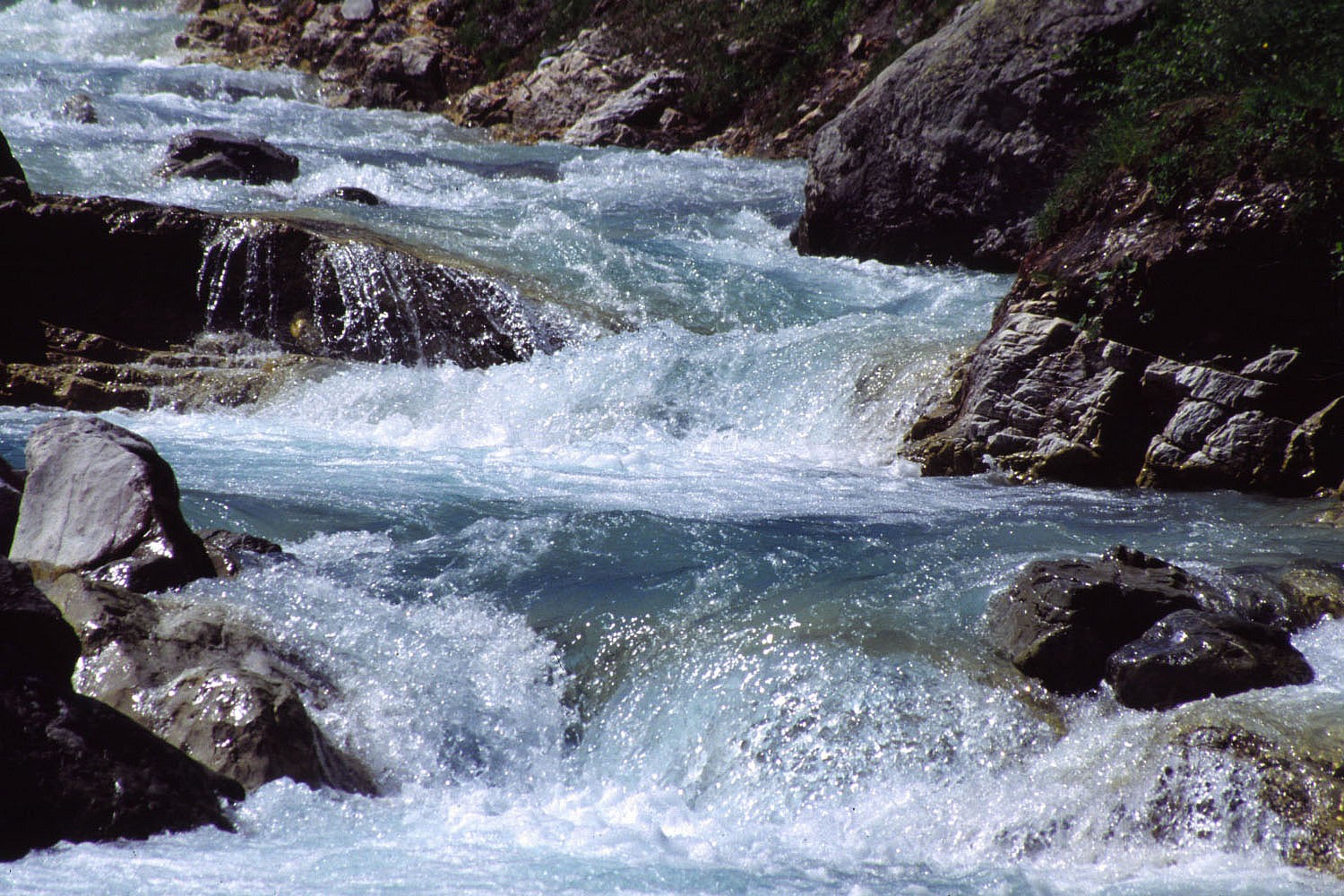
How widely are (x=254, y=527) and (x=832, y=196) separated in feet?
25.1

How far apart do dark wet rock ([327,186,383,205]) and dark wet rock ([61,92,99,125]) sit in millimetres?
5606

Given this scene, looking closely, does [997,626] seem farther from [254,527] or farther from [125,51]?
[125,51]

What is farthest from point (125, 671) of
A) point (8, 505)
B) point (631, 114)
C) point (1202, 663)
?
point (631, 114)

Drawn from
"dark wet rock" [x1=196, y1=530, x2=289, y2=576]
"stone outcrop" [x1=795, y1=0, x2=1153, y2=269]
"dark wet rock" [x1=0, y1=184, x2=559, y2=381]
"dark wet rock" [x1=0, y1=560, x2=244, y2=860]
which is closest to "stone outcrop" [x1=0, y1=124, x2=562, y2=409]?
"dark wet rock" [x1=0, y1=184, x2=559, y2=381]

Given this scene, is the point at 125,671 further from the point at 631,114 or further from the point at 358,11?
the point at 358,11

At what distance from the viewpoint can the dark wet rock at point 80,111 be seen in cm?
1622

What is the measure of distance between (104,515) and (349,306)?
5.26 m

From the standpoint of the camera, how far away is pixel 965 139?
10.5 metres

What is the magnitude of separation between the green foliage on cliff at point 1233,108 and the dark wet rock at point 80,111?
14.4m

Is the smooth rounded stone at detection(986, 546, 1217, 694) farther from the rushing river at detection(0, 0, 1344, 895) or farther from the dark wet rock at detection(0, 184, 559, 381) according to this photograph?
the dark wet rock at detection(0, 184, 559, 381)

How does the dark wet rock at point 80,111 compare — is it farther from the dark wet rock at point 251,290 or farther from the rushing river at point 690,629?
the rushing river at point 690,629

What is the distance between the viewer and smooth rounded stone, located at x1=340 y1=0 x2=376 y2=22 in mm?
25531

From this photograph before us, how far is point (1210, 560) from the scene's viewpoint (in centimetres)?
488

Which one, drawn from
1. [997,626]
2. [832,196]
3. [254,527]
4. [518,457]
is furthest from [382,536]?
[832,196]
